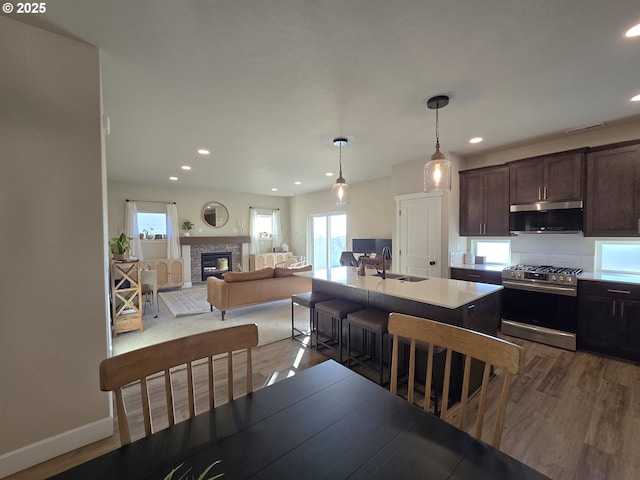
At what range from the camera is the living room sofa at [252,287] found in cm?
430

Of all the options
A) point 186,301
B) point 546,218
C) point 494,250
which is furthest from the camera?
point 186,301

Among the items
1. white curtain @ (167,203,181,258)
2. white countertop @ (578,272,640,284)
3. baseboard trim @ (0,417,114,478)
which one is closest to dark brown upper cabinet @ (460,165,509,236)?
white countertop @ (578,272,640,284)

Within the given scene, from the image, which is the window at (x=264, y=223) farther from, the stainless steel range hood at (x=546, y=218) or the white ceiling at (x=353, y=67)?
the stainless steel range hood at (x=546, y=218)

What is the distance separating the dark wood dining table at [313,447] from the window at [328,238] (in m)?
6.25

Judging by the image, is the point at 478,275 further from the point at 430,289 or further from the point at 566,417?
the point at 566,417

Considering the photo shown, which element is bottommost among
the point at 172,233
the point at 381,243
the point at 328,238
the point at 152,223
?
the point at 381,243

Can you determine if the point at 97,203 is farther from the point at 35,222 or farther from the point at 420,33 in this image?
the point at 420,33

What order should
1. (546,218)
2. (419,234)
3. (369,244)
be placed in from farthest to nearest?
(369,244) < (419,234) < (546,218)

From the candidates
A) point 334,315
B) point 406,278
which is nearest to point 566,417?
point 406,278

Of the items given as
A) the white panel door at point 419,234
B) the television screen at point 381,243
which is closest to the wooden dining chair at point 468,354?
the white panel door at point 419,234

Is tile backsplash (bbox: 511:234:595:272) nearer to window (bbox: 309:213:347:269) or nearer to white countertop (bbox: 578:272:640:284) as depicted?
white countertop (bbox: 578:272:640:284)

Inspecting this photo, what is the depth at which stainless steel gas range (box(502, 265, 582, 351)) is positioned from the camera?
3.08 metres

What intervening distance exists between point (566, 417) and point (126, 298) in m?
5.09

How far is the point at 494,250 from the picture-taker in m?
4.34
